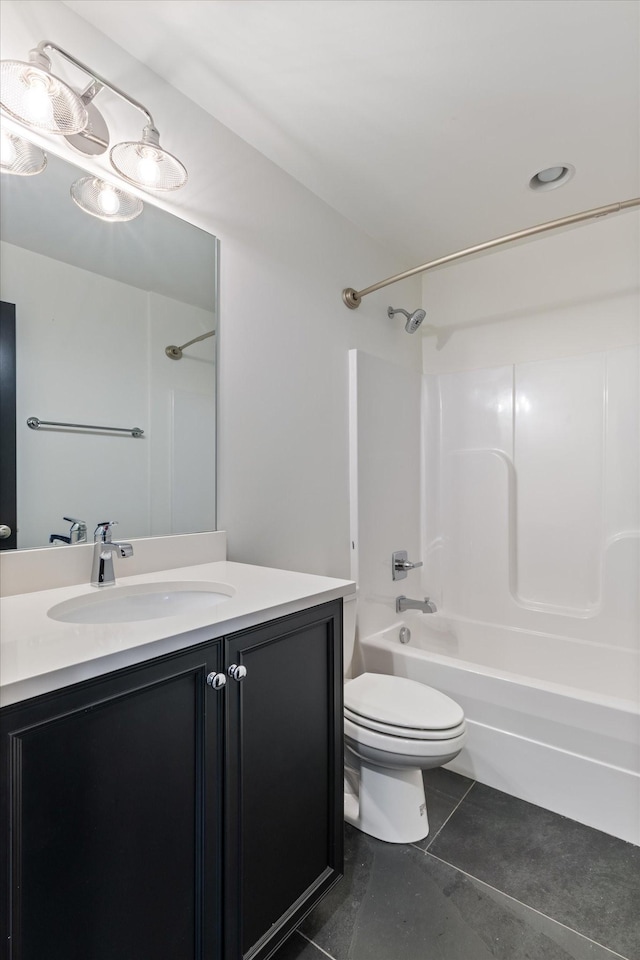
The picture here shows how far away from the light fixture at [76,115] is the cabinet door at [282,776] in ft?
4.04

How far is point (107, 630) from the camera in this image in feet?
2.80

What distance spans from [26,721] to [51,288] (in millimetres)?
1038

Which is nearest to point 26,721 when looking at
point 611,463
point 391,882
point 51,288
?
point 51,288

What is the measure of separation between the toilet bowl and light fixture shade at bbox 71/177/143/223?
1662 millimetres

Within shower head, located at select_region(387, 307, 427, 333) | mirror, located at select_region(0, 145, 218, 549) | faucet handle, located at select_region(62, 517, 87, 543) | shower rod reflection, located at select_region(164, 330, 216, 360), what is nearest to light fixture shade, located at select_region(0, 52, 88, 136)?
mirror, located at select_region(0, 145, 218, 549)

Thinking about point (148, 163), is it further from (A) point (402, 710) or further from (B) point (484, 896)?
(B) point (484, 896)

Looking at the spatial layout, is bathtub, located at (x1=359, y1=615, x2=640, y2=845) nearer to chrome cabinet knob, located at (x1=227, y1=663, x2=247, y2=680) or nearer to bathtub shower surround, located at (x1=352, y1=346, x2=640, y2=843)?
bathtub shower surround, located at (x1=352, y1=346, x2=640, y2=843)

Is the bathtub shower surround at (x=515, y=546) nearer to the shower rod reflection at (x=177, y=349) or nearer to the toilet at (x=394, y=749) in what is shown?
the toilet at (x=394, y=749)

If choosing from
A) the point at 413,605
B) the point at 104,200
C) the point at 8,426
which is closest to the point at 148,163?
the point at 104,200

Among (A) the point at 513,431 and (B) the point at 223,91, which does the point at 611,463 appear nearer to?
(A) the point at 513,431

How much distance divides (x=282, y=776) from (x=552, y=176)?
2.34 metres

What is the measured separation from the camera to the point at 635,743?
4.96 ft

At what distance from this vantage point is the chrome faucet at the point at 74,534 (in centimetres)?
120

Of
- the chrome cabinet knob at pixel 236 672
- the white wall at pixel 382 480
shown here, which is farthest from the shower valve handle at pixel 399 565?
the chrome cabinet knob at pixel 236 672
